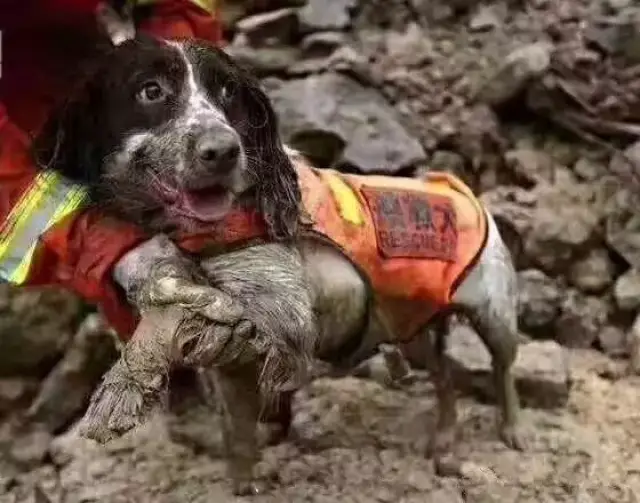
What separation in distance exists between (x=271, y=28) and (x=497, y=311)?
932 mm

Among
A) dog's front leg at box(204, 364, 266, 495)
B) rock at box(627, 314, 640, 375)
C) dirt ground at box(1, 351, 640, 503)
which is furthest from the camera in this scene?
rock at box(627, 314, 640, 375)

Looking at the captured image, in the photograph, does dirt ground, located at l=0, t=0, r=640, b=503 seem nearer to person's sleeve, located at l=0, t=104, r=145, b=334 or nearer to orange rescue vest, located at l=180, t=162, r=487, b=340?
orange rescue vest, located at l=180, t=162, r=487, b=340

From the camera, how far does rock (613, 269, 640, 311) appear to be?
5.74ft

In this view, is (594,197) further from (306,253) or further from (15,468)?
(15,468)

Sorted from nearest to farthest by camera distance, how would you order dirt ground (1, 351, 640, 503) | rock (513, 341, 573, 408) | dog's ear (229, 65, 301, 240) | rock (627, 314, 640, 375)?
dog's ear (229, 65, 301, 240) < dirt ground (1, 351, 640, 503) < rock (513, 341, 573, 408) < rock (627, 314, 640, 375)

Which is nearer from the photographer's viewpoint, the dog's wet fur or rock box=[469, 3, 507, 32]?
the dog's wet fur

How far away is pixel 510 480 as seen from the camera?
1352 mm

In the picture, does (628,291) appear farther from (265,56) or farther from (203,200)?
(203,200)

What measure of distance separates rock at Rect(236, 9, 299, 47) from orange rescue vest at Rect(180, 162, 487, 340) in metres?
0.80

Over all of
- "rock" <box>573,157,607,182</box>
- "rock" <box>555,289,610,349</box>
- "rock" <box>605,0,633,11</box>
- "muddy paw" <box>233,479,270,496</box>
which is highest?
"rock" <box>605,0,633,11</box>

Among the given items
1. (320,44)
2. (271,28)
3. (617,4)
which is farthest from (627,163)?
(271,28)

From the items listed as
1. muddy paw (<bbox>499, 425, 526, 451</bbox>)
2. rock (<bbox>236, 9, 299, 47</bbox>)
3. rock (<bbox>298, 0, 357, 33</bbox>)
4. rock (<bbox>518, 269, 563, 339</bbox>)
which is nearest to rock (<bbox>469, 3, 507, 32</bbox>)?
rock (<bbox>298, 0, 357, 33</bbox>)

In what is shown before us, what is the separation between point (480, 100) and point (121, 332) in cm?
111

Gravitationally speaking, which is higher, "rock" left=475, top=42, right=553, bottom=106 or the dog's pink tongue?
Result: the dog's pink tongue
